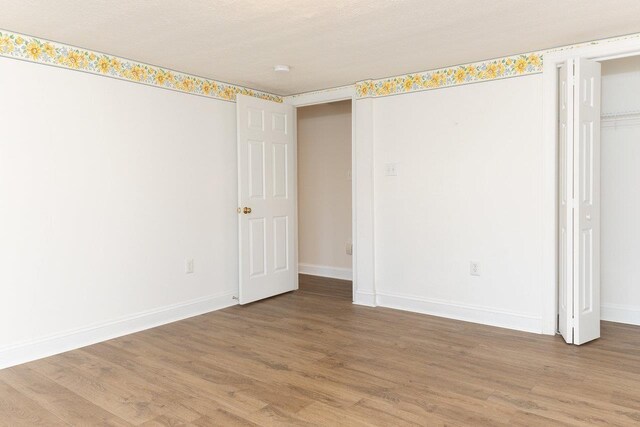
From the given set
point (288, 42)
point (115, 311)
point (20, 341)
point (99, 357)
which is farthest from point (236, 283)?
point (288, 42)

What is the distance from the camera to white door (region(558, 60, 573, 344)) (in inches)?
137

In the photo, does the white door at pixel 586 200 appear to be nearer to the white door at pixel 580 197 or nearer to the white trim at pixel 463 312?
the white door at pixel 580 197

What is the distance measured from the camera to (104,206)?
3.80 meters

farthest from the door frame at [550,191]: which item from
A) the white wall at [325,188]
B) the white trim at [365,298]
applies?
the white wall at [325,188]

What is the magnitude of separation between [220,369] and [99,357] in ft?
3.00

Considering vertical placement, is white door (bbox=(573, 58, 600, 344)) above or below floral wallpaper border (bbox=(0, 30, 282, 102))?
below

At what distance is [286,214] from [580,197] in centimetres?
287

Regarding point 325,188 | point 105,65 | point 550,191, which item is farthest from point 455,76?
point 105,65

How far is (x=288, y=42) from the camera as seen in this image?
137 inches

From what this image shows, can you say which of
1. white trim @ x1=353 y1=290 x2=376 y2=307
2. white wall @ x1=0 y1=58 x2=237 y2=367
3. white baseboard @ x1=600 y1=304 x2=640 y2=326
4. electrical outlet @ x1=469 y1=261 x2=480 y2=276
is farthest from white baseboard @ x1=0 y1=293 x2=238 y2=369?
white baseboard @ x1=600 y1=304 x2=640 y2=326

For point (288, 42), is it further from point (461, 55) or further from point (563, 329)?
point (563, 329)

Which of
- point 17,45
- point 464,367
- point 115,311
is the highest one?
point 17,45

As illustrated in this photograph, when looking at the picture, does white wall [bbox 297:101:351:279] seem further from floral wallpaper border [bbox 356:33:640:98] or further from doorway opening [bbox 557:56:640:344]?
doorway opening [bbox 557:56:640:344]

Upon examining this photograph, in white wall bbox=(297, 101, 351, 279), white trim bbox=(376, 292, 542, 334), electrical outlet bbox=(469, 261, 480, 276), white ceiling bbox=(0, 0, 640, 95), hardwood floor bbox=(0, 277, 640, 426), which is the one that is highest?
white ceiling bbox=(0, 0, 640, 95)
